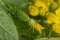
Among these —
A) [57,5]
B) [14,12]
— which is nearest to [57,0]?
[57,5]

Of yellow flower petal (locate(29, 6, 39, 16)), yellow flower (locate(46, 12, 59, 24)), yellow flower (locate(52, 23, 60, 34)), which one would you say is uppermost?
yellow flower petal (locate(29, 6, 39, 16))

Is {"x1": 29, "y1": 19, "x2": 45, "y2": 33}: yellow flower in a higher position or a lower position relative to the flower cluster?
lower

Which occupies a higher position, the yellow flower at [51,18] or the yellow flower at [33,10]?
the yellow flower at [33,10]

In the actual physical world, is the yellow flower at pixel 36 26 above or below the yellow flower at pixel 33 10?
below

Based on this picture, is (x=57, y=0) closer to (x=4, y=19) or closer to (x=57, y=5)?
(x=57, y=5)

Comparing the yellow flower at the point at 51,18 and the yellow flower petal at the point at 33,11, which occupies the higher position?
the yellow flower petal at the point at 33,11

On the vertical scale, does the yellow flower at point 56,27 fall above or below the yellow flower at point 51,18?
below

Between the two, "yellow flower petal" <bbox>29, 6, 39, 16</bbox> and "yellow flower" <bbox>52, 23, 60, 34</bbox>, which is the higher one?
"yellow flower petal" <bbox>29, 6, 39, 16</bbox>

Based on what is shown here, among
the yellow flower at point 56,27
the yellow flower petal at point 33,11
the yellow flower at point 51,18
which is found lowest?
the yellow flower at point 56,27
